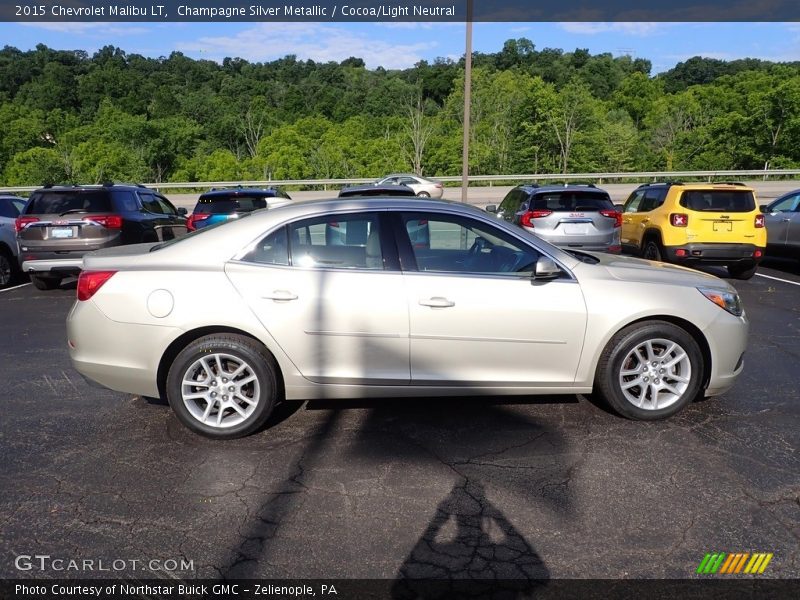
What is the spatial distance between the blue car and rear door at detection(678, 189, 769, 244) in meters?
6.99

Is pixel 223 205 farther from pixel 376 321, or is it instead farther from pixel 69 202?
pixel 376 321

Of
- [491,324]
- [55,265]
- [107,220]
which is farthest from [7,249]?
[491,324]

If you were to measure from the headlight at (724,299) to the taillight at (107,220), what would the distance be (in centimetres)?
821

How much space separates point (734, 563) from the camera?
9.73 ft

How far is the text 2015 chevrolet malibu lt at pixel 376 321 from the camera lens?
169 inches

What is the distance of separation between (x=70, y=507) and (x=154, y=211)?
849cm

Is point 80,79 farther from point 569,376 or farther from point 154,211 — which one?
point 569,376

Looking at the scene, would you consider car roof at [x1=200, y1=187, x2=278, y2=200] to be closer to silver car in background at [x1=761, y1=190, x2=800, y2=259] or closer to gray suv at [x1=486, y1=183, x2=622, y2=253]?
gray suv at [x1=486, y1=183, x2=622, y2=253]

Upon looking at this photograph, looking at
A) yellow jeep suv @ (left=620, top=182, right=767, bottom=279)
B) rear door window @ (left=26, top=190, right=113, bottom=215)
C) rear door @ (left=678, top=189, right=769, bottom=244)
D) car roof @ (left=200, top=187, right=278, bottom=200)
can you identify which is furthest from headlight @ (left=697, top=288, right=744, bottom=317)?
car roof @ (left=200, top=187, right=278, bottom=200)

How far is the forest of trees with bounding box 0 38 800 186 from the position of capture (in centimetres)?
5212

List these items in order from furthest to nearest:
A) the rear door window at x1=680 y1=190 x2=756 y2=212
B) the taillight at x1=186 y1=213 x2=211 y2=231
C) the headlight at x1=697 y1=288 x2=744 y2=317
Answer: the taillight at x1=186 y1=213 x2=211 y2=231
the rear door window at x1=680 y1=190 x2=756 y2=212
the headlight at x1=697 y1=288 x2=744 y2=317

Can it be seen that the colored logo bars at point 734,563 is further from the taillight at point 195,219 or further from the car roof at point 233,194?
the car roof at point 233,194

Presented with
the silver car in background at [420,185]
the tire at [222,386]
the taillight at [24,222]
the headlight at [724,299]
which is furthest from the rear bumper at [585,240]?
the silver car in background at [420,185]

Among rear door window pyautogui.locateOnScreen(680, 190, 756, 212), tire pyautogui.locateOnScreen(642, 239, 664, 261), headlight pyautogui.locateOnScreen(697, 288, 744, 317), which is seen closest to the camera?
headlight pyautogui.locateOnScreen(697, 288, 744, 317)
